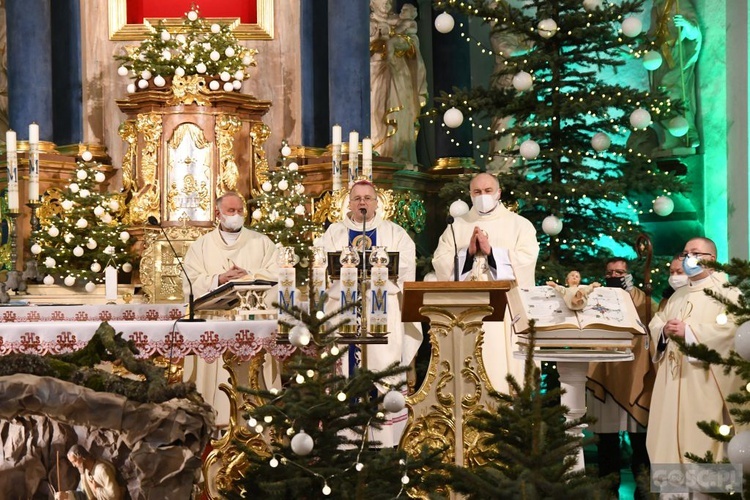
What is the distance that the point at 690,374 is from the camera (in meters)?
8.11

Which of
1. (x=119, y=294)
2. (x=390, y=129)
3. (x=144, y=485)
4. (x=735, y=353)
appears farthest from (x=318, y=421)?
(x=390, y=129)

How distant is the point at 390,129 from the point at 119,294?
3.40m

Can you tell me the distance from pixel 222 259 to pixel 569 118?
3.60 metres

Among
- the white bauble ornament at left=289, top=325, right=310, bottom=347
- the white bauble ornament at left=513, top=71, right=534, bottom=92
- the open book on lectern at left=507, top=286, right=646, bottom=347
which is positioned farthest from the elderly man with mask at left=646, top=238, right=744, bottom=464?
the white bauble ornament at left=513, top=71, right=534, bottom=92

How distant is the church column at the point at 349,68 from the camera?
41.6ft

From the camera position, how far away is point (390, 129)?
1342 centimetres

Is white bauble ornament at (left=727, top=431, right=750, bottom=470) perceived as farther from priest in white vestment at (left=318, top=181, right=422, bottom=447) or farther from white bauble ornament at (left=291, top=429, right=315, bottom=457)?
priest in white vestment at (left=318, top=181, right=422, bottom=447)

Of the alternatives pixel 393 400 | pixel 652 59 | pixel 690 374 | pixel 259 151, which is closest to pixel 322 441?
pixel 393 400

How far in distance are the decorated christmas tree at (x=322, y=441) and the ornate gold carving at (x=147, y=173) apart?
636 centimetres

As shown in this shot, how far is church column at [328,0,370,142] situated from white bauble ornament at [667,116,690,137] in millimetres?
2886

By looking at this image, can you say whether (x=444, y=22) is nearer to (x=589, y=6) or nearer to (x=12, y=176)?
(x=589, y=6)

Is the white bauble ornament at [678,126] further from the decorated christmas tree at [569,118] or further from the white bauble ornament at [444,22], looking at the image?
the white bauble ornament at [444,22]

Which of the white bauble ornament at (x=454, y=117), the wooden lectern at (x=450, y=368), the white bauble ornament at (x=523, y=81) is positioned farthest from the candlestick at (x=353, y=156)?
the wooden lectern at (x=450, y=368)

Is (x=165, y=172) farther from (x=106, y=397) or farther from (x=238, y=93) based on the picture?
(x=106, y=397)
